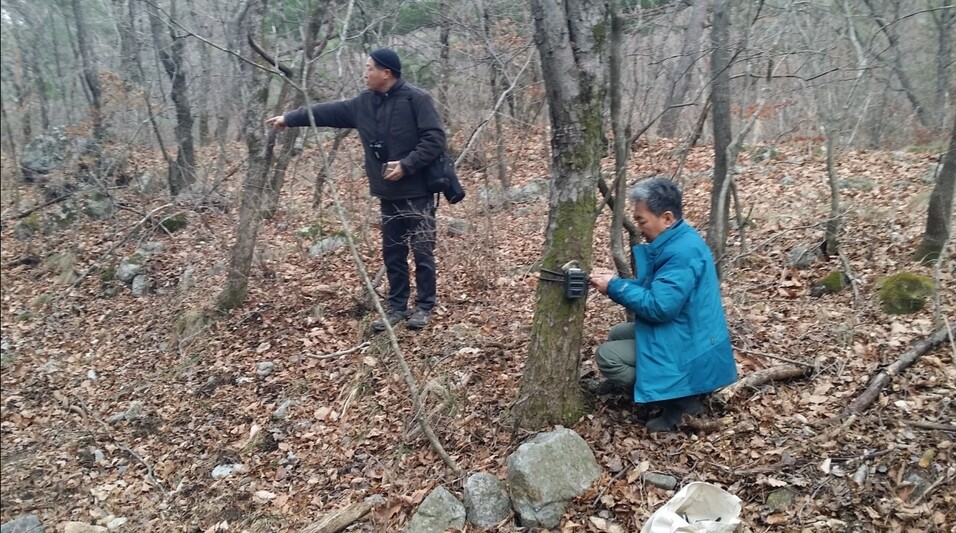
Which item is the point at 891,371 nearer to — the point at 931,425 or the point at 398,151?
the point at 931,425

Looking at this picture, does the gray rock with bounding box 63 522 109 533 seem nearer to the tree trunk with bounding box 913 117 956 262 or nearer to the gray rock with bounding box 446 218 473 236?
the gray rock with bounding box 446 218 473 236

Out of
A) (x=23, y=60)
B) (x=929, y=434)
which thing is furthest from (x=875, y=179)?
(x=23, y=60)

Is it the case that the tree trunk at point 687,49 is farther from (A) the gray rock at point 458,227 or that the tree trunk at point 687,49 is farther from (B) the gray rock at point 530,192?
(A) the gray rock at point 458,227

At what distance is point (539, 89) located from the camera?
34.5 ft

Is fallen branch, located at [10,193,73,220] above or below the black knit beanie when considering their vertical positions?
below

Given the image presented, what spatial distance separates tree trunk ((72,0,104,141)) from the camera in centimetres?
1148

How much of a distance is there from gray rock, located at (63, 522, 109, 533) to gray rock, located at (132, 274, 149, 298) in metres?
4.11

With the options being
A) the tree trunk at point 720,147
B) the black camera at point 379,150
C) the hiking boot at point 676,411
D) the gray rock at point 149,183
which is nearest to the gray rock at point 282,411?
the black camera at point 379,150

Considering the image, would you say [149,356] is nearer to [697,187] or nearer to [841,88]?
[697,187]

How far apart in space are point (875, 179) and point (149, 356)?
29.5ft

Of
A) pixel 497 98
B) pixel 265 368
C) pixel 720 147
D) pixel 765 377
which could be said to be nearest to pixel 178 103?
pixel 497 98

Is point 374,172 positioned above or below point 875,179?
above

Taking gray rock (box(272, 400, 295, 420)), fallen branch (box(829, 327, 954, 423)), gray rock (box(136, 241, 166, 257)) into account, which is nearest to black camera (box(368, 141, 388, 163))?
gray rock (box(272, 400, 295, 420))

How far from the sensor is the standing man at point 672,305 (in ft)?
11.6
